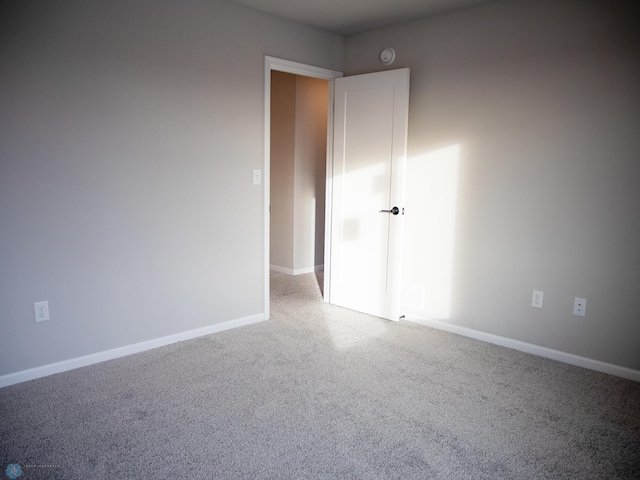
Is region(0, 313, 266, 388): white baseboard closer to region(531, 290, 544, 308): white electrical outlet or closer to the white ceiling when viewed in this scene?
region(531, 290, 544, 308): white electrical outlet

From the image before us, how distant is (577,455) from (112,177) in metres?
2.93

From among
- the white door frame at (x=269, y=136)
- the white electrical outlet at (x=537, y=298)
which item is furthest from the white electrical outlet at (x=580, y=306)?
the white door frame at (x=269, y=136)

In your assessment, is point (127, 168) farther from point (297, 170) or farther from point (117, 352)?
point (297, 170)

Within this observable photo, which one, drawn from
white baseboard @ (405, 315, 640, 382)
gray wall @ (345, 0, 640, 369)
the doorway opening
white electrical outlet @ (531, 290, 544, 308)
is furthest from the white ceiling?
white baseboard @ (405, 315, 640, 382)

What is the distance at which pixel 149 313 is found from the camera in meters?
3.15

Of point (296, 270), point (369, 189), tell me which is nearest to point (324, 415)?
point (369, 189)

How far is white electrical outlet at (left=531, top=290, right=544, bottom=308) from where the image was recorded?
10.3 ft

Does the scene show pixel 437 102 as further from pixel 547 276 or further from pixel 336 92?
pixel 547 276

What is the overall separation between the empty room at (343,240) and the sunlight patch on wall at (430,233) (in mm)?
18

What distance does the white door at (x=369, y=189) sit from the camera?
367 centimetres

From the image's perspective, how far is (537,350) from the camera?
10.3ft

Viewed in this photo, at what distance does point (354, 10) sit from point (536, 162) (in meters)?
1.74

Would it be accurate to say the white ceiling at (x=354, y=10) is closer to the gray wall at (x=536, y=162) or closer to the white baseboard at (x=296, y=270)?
the gray wall at (x=536, y=162)

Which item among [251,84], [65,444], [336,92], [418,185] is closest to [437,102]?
[418,185]
